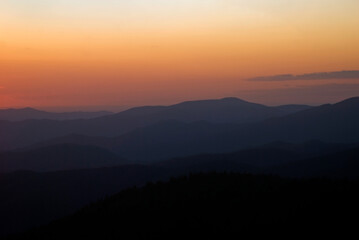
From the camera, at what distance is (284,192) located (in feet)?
52.4

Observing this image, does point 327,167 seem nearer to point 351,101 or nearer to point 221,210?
point 221,210

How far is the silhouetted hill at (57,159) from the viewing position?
86363mm

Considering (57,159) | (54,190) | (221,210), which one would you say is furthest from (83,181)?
(57,159)

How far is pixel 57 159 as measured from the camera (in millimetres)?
89938

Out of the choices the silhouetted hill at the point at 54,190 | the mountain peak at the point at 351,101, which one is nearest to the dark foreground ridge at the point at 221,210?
the silhouetted hill at the point at 54,190

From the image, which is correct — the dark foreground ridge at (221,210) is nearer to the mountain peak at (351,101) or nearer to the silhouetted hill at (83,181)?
the silhouetted hill at (83,181)

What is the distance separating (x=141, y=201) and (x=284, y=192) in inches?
272

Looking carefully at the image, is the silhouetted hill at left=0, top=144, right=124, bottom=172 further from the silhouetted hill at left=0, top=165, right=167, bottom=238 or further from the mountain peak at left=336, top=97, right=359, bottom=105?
the mountain peak at left=336, top=97, right=359, bottom=105

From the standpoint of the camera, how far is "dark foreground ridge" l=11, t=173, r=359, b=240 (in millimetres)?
12922

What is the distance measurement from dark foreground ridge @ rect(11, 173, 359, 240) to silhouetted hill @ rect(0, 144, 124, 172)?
70165 millimetres

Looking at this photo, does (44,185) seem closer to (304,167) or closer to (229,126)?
(304,167)

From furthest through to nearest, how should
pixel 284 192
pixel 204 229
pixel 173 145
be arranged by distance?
pixel 173 145
pixel 284 192
pixel 204 229

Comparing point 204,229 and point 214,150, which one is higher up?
point 204,229

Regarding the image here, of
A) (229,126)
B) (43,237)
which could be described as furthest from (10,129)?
(43,237)
